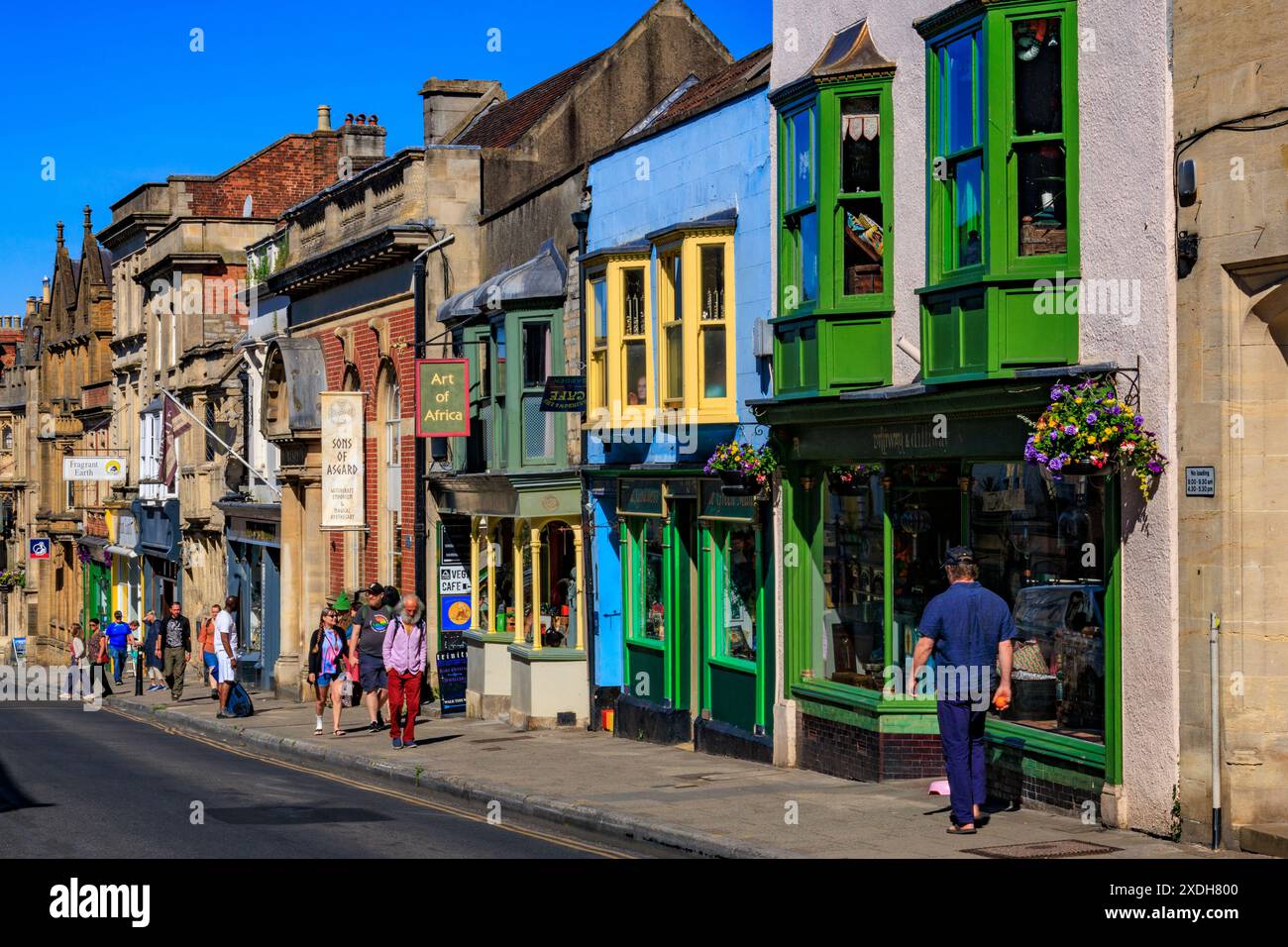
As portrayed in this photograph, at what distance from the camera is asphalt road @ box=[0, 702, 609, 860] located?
497 inches

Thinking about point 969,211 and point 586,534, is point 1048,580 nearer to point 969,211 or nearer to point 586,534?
point 969,211

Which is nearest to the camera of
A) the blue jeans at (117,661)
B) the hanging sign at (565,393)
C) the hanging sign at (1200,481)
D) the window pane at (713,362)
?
the hanging sign at (1200,481)

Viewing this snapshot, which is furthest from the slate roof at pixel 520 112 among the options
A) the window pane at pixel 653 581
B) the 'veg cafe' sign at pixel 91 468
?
the 'veg cafe' sign at pixel 91 468

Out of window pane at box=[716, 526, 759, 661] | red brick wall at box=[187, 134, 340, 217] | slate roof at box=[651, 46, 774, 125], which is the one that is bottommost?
window pane at box=[716, 526, 759, 661]

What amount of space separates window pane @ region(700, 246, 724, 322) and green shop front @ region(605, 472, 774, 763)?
1.88 meters

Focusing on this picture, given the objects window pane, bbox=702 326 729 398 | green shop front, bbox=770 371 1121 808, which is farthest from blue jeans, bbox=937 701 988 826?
window pane, bbox=702 326 729 398

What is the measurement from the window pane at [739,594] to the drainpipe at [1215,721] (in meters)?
7.30

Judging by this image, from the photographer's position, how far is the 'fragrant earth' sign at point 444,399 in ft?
85.6

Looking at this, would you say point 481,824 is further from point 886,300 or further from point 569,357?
point 569,357

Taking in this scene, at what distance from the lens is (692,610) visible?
2016 centimetres

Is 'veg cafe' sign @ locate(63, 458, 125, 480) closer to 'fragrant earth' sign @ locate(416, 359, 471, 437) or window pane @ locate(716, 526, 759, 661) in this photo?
'fragrant earth' sign @ locate(416, 359, 471, 437)

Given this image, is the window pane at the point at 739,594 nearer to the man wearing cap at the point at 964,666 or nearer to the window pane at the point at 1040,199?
the man wearing cap at the point at 964,666
